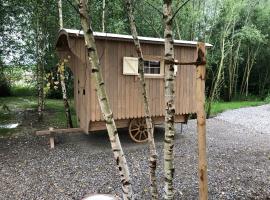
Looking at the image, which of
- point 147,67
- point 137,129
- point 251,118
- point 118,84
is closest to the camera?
point 118,84

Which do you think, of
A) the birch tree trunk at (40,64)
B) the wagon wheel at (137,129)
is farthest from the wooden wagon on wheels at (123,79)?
the birch tree trunk at (40,64)

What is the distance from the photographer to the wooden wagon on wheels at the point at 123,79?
5.90m

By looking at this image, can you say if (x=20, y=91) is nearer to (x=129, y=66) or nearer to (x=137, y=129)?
(x=137, y=129)

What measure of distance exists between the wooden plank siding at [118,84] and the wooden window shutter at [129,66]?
0.09 metres

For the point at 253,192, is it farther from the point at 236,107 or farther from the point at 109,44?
Answer: the point at 236,107

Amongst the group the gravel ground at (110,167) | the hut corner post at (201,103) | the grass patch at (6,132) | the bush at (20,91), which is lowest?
the gravel ground at (110,167)

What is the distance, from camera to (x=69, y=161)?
552cm

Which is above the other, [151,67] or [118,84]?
[151,67]

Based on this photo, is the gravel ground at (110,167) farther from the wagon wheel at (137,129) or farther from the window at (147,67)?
the window at (147,67)

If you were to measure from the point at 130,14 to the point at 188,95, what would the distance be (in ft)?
14.9

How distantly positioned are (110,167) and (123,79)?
197cm

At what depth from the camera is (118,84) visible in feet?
20.2

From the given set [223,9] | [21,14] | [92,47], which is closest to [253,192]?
[92,47]

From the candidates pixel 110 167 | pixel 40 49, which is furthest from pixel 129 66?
pixel 40 49
